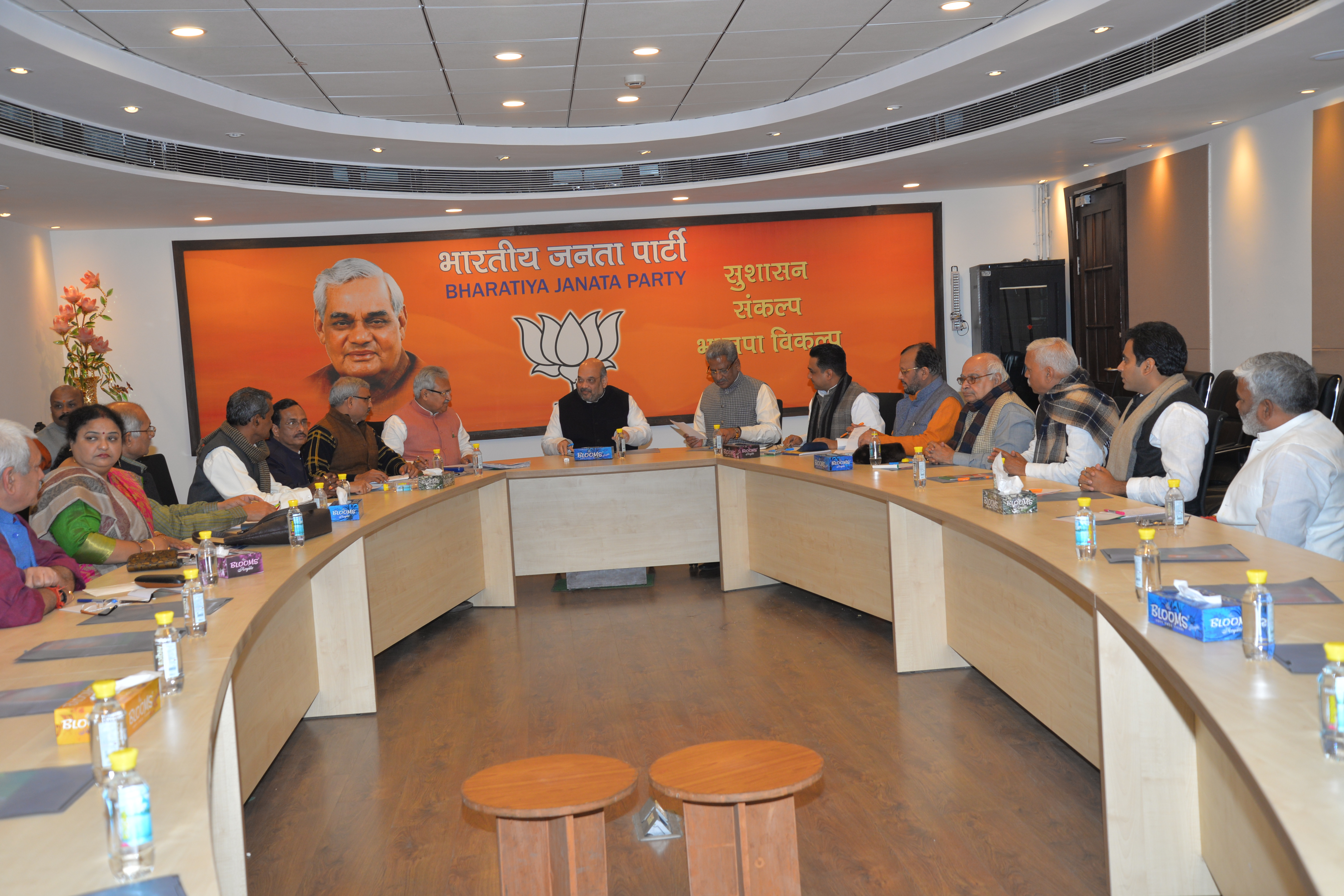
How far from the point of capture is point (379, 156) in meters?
7.49

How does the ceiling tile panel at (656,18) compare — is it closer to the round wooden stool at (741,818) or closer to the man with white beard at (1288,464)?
the man with white beard at (1288,464)

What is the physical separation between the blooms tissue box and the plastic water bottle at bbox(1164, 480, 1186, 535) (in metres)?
2.98

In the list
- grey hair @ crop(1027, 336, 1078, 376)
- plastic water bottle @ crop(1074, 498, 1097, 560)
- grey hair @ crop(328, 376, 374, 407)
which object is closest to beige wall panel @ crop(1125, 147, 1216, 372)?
grey hair @ crop(1027, 336, 1078, 376)

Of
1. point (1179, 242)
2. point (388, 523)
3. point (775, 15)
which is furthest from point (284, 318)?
point (1179, 242)

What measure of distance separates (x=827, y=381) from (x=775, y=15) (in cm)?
231

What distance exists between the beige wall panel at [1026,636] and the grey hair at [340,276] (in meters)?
6.27

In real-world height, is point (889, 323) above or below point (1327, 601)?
above

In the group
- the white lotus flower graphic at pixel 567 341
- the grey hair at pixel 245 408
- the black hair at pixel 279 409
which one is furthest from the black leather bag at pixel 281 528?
the white lotus flower graphic at pixel 567 341

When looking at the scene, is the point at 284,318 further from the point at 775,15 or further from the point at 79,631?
the point at 79,631

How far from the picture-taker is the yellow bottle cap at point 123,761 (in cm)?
145

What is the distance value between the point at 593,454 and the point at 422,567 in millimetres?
1664

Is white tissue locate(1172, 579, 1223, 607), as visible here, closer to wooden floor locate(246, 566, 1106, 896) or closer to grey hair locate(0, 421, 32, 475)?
wooden floor locate(246, 566, 1106, 896)

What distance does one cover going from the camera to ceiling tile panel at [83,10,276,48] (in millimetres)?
4605

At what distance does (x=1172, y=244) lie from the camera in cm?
755
